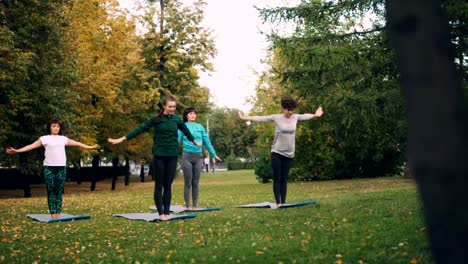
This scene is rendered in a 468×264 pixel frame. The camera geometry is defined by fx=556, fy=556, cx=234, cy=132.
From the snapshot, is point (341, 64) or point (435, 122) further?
point (341, 64)

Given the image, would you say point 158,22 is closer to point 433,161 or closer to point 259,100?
point 259,100

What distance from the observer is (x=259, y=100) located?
37.4 metres

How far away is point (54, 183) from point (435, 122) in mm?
10412

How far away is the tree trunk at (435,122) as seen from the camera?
237 cm

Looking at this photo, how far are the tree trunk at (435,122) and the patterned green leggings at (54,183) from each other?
10.1 m

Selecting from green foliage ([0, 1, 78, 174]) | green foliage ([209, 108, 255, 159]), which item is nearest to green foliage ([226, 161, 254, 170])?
green foliage ([209, 108, 255, 159])

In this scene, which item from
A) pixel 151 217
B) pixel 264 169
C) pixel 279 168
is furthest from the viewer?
pixel 264 169

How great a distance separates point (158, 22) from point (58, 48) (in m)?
14.7

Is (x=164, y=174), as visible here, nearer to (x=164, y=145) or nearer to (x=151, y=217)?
(x=164, y=145)

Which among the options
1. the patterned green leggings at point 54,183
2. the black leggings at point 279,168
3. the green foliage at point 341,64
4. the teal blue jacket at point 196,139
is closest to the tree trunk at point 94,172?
the green foliage at point 341,64

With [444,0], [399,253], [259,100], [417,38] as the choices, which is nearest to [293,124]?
[444,0]

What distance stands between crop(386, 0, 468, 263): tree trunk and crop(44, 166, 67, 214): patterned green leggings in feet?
33.1

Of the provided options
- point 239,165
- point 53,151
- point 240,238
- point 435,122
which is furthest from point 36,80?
point 239,165

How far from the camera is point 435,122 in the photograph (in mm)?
2420
